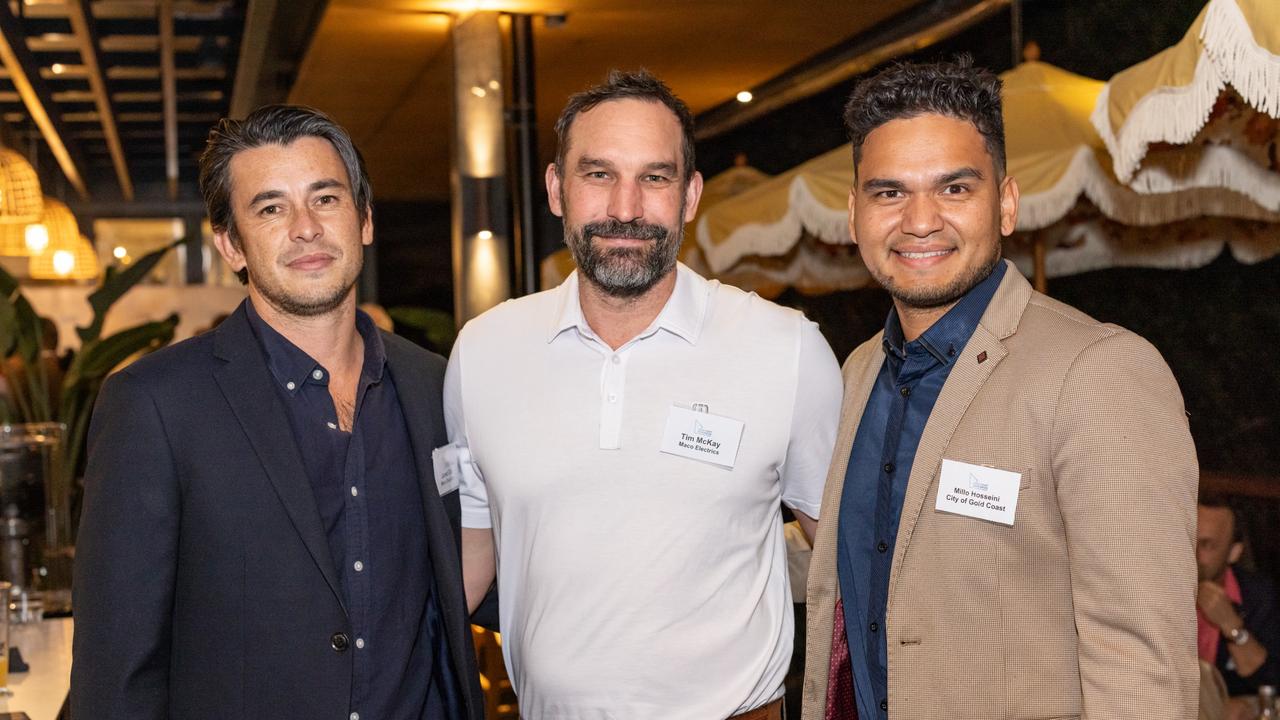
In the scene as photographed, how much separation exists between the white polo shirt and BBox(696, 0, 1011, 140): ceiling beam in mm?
4652

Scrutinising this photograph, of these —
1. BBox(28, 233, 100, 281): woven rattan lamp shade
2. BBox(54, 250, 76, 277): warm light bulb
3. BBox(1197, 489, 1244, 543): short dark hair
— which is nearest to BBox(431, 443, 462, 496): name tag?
BBox(1197, 489, 1244, 543): short dark hair

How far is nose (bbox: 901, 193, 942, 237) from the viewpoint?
5.94ft

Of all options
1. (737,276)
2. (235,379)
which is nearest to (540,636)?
(235,379)

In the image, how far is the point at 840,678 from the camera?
1.91 m

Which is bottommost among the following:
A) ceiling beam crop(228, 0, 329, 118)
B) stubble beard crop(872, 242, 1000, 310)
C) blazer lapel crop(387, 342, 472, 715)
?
blazer lapel crop(387, 342, 472, 715)

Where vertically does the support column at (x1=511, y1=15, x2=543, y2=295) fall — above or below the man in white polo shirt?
above

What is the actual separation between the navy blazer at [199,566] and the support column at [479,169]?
488 cm

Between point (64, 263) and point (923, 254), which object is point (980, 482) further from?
point (64, 263)

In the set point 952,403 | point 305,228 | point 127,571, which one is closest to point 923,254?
point 952,403

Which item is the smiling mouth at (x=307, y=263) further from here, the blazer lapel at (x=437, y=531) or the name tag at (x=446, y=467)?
the name tag at (x=446, y=467)

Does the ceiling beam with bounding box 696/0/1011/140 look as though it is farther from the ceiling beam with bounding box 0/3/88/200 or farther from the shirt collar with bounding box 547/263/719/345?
the ceiling beam with bounding box 0/3/88/200

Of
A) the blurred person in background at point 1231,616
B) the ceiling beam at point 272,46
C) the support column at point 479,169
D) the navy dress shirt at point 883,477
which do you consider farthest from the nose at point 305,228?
the ceiling beam at point 272,46

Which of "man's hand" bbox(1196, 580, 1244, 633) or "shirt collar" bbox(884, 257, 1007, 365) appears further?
"man's hand" bbox(1196, 580, 1244, 633)

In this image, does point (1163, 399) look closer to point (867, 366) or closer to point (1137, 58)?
point (867, 366)
